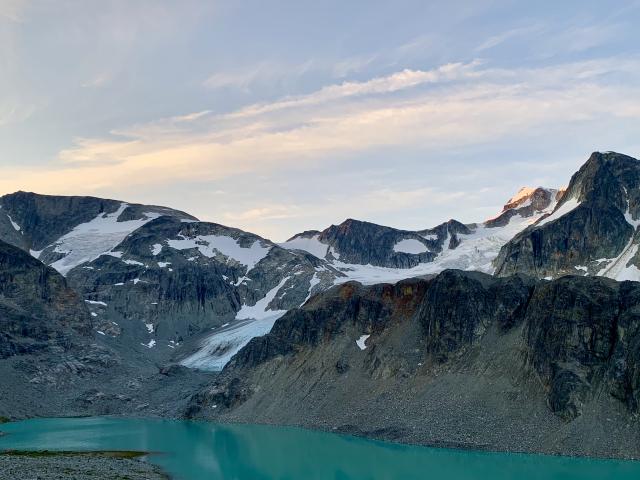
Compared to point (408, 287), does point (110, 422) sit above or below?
below

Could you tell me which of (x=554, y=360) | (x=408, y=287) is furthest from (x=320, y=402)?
(x=554, y=360)

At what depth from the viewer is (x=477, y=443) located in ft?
316

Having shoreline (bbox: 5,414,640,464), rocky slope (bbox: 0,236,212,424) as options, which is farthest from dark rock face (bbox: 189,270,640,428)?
rocky slope (bbox: 0,236,212,424)

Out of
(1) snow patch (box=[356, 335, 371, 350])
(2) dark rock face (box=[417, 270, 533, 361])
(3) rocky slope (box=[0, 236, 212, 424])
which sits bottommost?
(3) rocky slope (box=[0, 236, 212, 424])

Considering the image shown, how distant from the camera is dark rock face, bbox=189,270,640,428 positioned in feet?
328

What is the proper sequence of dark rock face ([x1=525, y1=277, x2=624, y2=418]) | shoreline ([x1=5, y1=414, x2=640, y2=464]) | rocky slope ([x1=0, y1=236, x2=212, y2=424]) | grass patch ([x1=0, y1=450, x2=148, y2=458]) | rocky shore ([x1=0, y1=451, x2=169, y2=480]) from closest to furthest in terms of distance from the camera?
rocky shore ([x1=0, y1=451, x2=169, y2=480]) → shoreline ([x1=5, y1=414, x2=640, y2=464]) → grass patch ([x1=0, y1=450, x2=148, y2=458]) → dark rock face ([x1=525, y1=277, x2=624, y2=418]) → rocky slope ([x1=0, y1=236, x2=212, y2=424])

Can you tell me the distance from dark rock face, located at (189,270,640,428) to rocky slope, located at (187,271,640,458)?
23 cm

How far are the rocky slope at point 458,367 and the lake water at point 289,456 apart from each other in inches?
201

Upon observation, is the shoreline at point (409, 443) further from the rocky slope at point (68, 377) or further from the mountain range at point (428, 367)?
the rocky slope at point (68, 377)

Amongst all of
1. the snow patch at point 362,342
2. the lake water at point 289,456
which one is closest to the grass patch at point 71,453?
the lake water at point 289,456

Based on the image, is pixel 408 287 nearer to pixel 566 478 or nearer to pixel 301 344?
pixel 301 344

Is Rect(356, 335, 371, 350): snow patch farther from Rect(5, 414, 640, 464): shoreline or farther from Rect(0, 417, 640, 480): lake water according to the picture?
Rect(0, 417, 640, 480): lake water

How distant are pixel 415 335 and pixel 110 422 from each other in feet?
216

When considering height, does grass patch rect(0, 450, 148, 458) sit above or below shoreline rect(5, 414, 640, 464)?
above
